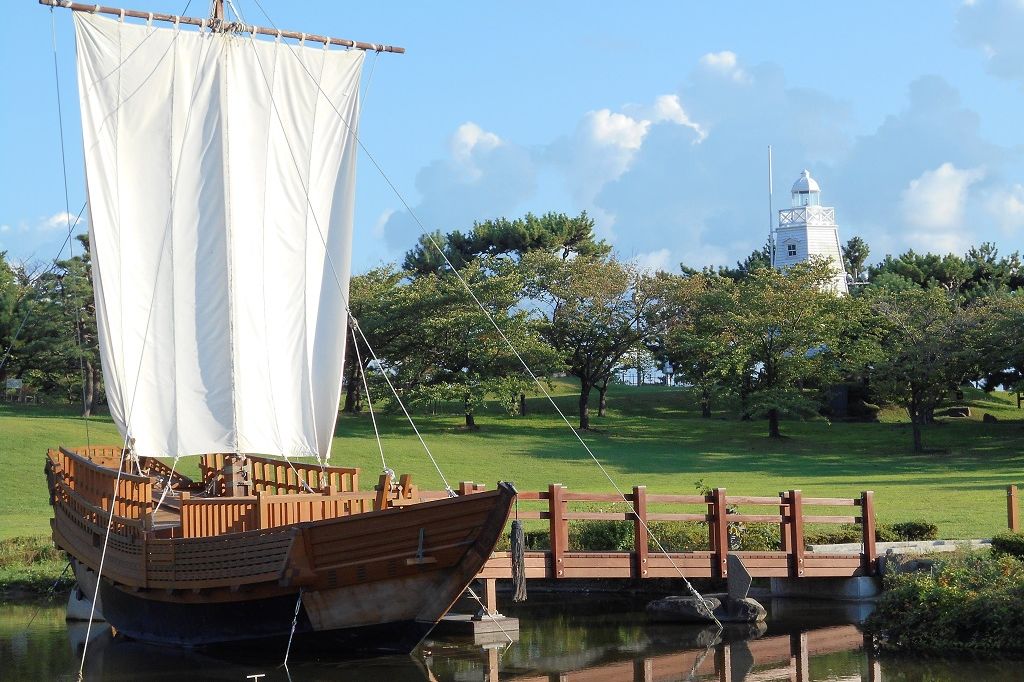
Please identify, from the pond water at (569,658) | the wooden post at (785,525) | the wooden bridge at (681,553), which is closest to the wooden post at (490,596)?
the wooden bridge at (681,553)

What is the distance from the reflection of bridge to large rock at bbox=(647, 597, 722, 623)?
1253 millimetres

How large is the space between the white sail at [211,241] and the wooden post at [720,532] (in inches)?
257

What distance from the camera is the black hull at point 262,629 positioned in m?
16.6

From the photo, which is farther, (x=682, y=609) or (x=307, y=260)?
(x=307, y=260)

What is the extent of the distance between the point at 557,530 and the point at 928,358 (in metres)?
36.1

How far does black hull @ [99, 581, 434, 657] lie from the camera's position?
16.6m

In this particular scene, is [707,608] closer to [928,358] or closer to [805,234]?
[928,358]

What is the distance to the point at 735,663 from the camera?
56.2ft

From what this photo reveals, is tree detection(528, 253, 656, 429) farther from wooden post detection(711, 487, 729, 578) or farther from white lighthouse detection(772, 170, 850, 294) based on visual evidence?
wooden post detection(711, 487, 729, 578)

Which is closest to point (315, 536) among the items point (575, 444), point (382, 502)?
point (382, 502)

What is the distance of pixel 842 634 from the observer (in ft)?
62.5

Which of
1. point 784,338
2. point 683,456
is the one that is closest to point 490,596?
point 683,456

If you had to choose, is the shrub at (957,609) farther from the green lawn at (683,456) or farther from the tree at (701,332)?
the tree at (701,332)

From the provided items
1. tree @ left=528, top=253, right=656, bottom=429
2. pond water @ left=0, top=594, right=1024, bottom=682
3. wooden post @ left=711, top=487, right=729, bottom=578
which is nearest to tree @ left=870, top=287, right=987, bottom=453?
tree @ left=528, top=253, right=656, bottom=429
